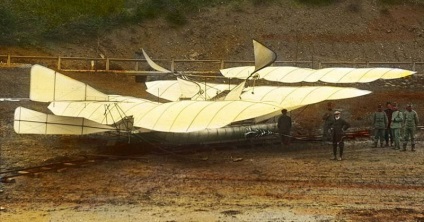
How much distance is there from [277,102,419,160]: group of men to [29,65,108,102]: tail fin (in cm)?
Answer: 690

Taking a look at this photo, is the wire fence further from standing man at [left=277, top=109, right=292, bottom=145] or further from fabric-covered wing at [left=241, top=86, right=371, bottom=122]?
standing man at [left=277, top=109, right=292, bottom=145]

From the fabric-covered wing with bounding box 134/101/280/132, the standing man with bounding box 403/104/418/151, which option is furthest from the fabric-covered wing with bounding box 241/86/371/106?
the fabric-covered wing with bounding box 134/101/280/132

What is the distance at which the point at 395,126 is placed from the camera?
2227 centimetres

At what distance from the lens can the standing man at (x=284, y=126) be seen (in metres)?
23.2

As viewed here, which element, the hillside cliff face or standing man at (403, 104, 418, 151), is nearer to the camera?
standing man at (403, 104, 418, 151)

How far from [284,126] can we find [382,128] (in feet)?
11.0

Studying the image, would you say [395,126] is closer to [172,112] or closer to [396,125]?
[396,125]

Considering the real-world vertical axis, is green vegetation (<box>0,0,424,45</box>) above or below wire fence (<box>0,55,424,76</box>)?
above

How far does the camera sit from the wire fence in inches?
1438

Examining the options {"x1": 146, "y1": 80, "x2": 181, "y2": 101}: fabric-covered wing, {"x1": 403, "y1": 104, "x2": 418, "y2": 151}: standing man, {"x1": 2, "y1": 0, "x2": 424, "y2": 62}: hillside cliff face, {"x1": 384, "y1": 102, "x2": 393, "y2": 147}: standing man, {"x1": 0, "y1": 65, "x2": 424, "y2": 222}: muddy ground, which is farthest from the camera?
{"x1": 2, "y1": 0, "x2": 424, "y2": 62}: hillside cliff face

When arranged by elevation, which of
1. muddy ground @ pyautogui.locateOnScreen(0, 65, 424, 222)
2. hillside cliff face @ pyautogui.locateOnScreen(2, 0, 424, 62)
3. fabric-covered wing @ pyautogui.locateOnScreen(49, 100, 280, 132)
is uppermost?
hillside cliff face @ pyautogui.locateOnScreen(2, 0, 424, 62)

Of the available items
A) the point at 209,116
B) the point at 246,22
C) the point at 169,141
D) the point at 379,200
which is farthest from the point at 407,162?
the point at 246,22

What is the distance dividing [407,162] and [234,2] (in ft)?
109

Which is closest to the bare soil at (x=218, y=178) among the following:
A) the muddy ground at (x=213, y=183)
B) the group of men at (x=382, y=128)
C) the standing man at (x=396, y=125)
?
the muddy ground at (x=213, y=183)
